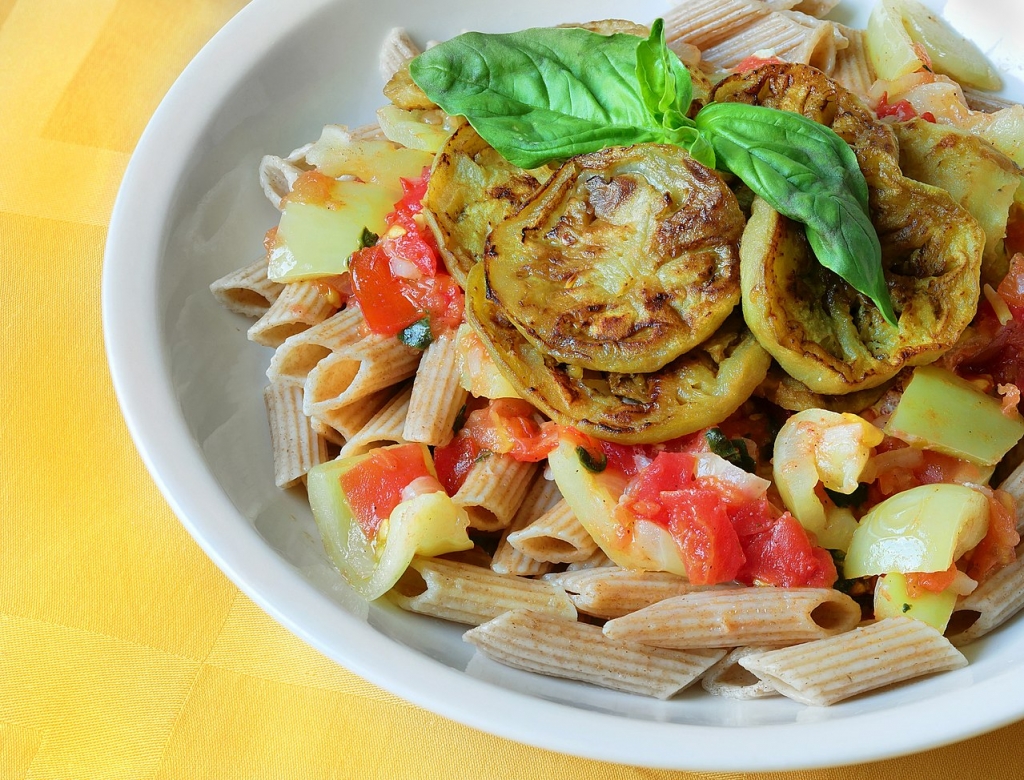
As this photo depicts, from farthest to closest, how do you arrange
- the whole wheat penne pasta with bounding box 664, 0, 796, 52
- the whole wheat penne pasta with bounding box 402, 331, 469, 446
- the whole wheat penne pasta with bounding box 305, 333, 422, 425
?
1. the whole wheat penne pasta with bounding box 664, 0, 796, 52
2. the whole wheat penne pasta with bounding box 305, 333, 422, 425
3. the whole wheat penne pasta with bounding box 402, 331, 469, 446

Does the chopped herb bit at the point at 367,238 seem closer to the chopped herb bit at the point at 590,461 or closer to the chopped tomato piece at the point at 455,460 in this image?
the chopped tomato piece at the point at 455,460

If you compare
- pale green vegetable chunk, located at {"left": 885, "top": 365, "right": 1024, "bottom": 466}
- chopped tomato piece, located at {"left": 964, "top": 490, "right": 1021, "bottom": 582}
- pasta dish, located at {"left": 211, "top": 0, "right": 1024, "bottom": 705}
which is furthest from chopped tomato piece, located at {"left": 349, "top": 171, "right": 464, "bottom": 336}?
chopped tomato piece, located at {"left": 964, "top": 490, "right": 1021, "bottom": 582}

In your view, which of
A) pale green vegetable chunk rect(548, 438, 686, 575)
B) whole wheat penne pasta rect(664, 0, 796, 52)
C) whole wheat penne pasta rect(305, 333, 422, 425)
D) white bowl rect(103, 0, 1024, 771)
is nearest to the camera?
white bowl rect(103, 0, 1024, 771)

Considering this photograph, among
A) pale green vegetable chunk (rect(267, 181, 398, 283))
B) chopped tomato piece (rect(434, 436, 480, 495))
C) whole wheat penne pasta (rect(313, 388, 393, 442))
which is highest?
pale green vegetable chunk (rect(267, 181, 398, 283))

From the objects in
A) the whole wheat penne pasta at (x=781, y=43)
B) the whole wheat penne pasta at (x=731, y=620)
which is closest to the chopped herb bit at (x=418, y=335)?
the whole wheat penne pasta at (x=731, y=620)

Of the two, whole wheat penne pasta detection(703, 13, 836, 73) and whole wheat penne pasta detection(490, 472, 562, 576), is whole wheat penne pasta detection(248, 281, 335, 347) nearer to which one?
whole wheat penne pasta detection(490, 472, 562, 576)

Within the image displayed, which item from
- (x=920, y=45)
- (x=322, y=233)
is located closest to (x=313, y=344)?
(x=322, y=233)
